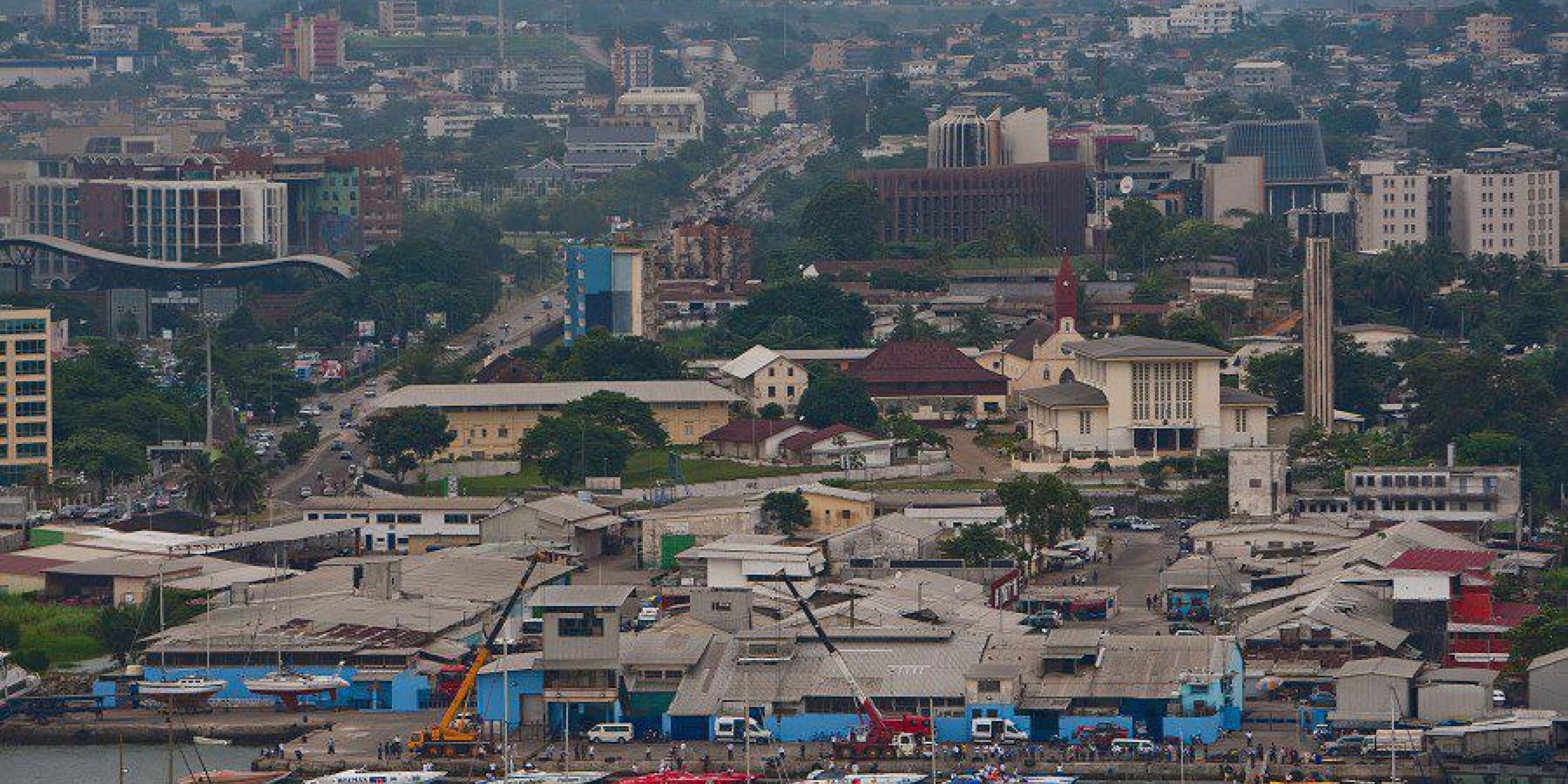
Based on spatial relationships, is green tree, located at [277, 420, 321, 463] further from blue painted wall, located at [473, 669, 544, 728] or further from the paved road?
blue painted wall, located at [473, 669, 544, 728]

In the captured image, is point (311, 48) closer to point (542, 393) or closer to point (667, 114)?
point (667, 114)

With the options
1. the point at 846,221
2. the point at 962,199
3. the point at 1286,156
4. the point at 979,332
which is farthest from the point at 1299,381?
the point at 1286,156

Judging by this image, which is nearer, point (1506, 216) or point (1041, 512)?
point (1041, 512)

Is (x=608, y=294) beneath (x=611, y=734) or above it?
above

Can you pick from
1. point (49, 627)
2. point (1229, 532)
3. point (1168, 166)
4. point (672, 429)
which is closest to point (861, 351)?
point (672, 429)

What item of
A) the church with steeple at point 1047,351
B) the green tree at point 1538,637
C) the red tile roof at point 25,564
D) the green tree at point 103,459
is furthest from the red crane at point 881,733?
the church with steeple at point 1047,351
